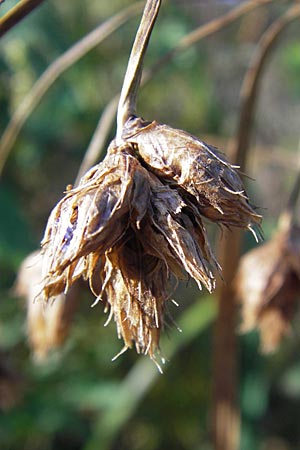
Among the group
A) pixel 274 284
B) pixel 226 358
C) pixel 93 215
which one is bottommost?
pixel 226 358

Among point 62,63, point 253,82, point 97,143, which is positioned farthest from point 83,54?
point 253,82

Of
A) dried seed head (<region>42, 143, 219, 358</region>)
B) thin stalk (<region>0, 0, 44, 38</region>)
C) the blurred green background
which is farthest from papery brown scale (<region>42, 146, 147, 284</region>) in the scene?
the blurred green background

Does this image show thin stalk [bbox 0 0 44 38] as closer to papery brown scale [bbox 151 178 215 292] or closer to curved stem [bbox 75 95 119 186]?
papery brown scale [bbox 151 178 215 292]

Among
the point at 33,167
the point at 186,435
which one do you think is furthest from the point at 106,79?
the point at 186,435

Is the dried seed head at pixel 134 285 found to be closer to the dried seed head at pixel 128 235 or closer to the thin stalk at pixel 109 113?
the dried seed head at pixel 128 235

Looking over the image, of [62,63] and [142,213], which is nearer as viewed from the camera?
[142,213]

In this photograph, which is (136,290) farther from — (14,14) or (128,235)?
(14,14)
